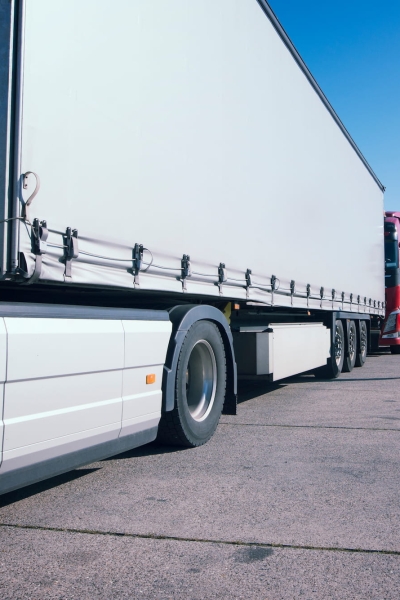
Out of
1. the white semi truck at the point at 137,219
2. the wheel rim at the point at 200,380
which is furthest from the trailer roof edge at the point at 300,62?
the wheel rim at the point at 200,380

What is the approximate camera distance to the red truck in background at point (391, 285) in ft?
57.7

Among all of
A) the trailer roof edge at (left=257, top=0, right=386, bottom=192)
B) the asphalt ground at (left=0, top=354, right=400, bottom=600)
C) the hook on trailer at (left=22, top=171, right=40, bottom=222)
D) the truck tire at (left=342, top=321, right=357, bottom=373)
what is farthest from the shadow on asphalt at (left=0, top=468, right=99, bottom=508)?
the truck tire at (left=342, top=321, right=357, bottom=373)

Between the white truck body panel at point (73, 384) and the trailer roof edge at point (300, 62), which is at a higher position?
the trailer roof edge at point (300, 62)

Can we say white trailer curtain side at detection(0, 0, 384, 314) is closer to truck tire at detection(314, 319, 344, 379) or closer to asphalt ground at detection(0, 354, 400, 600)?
asphalt ground at detection(0, 354, 400, 600)

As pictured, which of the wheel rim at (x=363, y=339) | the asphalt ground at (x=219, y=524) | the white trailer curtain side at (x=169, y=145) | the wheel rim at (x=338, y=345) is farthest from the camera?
the wheel rim at (x=363, y=339)

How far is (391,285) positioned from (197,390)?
12.5 meters

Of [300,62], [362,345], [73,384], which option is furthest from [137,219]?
[362,345]

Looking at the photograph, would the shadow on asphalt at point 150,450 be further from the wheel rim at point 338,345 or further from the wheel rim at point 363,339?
the wheel rim at point 363,339

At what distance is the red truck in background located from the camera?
17.6 meters

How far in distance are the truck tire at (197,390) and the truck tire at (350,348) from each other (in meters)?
7.48

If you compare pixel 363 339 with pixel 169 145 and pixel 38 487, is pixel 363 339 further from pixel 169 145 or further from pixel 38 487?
pixel 38 487

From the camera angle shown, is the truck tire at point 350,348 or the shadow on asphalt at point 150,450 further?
the truck tire at point 350,348

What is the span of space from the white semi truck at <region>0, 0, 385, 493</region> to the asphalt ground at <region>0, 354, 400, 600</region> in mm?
326

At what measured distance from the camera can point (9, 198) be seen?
12.9 ft
